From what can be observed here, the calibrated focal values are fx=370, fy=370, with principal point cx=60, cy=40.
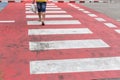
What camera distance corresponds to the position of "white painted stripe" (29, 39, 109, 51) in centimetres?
954

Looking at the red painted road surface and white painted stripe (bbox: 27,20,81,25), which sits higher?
the red painted road surface

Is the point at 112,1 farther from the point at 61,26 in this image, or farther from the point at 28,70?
the point at 28,70

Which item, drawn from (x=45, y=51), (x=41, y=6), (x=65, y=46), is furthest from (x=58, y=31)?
(x=45, y=51)

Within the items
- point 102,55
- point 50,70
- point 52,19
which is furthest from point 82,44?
point 52,19

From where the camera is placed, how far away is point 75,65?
26.1 feet

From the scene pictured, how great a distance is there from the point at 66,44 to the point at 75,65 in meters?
1.96

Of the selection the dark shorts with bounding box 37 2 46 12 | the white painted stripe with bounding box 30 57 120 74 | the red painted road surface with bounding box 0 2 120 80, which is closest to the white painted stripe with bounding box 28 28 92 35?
the red painted road surface with bounding box 0 2 120 80

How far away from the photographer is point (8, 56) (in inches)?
338

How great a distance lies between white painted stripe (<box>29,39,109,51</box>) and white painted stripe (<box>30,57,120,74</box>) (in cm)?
122

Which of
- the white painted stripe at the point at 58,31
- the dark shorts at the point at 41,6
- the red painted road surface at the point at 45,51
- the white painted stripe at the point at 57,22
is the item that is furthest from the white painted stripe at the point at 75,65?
the white painted stripe at the point at 57,22

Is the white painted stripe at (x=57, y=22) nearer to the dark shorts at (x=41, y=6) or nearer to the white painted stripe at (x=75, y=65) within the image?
the dark shorts at (x=41, y=6)

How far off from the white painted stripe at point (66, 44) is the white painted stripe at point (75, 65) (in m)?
1.22

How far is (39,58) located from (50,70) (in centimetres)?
94

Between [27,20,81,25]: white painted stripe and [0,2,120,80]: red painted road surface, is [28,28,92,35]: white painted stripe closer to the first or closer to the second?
[0,2,120,80]: red painted road surface
